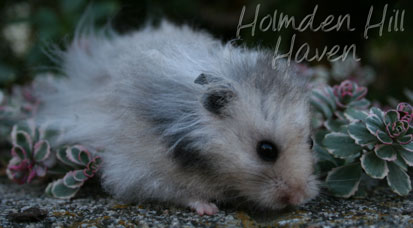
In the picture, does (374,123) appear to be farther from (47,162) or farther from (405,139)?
(47,162)

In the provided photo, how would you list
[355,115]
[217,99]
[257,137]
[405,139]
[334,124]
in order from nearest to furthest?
[257,137] < [217,99] < [405,139] < [355,115] < [334,124]

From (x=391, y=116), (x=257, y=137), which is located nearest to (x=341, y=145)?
(x=391, y=116)

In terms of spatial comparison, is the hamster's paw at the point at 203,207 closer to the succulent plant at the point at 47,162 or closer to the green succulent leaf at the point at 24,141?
the succulent plant at the point at 47,162

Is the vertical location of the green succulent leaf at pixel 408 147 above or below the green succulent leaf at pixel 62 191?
above

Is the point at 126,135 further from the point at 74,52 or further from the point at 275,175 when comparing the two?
the point at 74,52

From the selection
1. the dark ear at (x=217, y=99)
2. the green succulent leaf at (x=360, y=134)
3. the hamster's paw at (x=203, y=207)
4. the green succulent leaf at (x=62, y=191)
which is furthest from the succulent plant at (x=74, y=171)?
the green succulent leaf at (x=360, y=134)

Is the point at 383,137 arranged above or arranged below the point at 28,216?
above

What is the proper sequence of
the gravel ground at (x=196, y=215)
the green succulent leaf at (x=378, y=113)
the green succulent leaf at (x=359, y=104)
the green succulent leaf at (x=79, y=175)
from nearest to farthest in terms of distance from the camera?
the gravel ground at (x=196, y=215), the green succulent leaf at (x=378, y=113), the green succulent leaf at (x=79, y=175), the green succulent leaf at (x=359, y=104)
